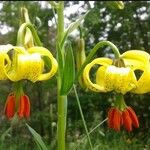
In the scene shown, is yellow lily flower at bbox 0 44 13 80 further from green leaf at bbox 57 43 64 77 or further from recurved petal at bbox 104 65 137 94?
recurved petal at bbox 104 65 137 94

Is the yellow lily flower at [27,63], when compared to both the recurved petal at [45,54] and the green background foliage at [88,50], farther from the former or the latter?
the green background foliage at [88,50]

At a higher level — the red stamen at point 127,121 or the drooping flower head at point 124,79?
the drooping flower head at point 124,79

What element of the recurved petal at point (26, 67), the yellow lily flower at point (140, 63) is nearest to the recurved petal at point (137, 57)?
the yellow lily flower at point (140, 63)

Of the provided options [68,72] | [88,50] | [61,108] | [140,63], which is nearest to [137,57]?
[140,63]

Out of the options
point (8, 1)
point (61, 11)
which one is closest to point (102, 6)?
point (8, 1)

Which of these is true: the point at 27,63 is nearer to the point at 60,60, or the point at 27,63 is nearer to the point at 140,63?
the point at 60,60
